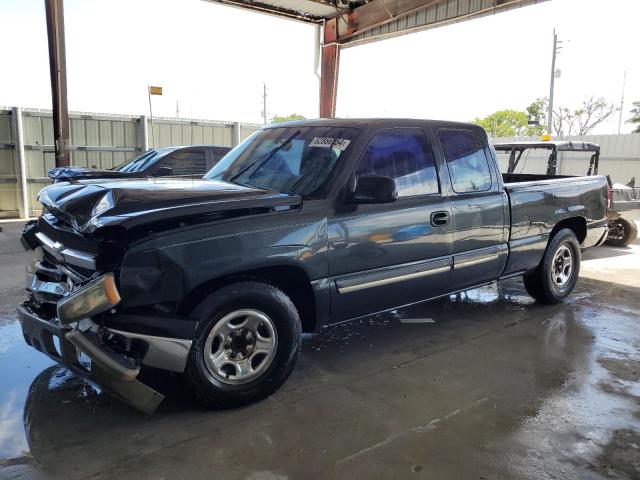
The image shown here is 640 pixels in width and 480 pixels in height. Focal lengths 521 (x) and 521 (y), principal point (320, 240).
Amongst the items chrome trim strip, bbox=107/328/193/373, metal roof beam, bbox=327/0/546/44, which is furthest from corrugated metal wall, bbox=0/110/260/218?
chrome trim strip, bbox=107/328/193/373

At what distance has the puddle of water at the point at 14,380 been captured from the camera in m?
2.95

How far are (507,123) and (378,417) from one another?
58.6 m

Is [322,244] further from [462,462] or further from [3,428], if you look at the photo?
[3,428]

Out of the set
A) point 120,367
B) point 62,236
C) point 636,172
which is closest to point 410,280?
point 120,367

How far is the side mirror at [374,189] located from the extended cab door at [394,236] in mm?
128

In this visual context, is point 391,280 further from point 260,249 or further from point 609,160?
point 609,160

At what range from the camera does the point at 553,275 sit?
5.78 m

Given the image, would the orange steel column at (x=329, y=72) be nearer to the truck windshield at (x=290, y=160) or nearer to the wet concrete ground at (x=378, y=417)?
the truck windshield at (x=290, y=160)

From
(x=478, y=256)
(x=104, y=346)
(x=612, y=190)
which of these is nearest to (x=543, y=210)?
(x=478, y=256)

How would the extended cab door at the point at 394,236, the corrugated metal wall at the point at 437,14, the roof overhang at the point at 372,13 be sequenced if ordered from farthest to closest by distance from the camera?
the roof overhang at the point at 372,13 < the corrugated metal wall at the point at 437,14 < the extended cab door at the point at 394,236

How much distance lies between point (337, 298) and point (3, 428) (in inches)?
87.3

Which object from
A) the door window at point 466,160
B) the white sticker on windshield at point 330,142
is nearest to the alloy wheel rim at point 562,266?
the door window at point 466,160

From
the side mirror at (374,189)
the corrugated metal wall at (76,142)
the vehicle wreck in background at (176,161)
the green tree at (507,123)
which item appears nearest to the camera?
the side mirror at (374,189)

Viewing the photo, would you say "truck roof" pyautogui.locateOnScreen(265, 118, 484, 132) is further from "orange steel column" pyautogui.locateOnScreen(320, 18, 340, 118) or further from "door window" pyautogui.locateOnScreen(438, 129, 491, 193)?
"orange steel column" pyautogui.locateOnScreen(320, 18, 340, 118)
